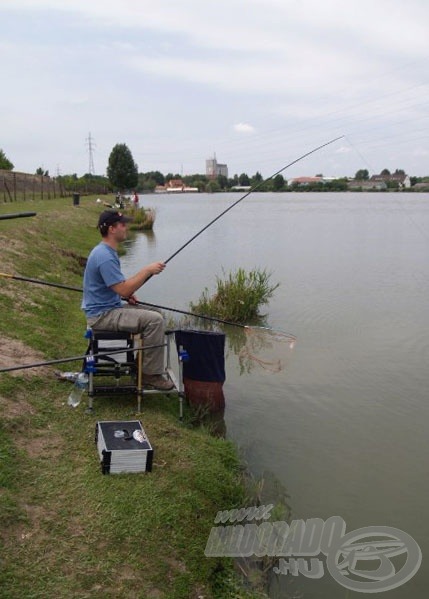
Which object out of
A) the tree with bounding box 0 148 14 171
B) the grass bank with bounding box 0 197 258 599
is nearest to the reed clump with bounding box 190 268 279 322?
the grass bank with bounding box 0 197 258 599

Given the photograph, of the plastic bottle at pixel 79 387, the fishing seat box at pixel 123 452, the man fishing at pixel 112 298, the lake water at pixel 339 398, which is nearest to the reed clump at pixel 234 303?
the lake water at pixel 339 398

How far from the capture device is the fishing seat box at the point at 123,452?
408cm

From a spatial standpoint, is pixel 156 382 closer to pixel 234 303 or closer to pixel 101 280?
pixel 101 280

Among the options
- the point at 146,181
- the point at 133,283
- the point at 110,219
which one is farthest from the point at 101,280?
the point at 146,181

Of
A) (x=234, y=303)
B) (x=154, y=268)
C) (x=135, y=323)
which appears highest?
(x=154, y=268)

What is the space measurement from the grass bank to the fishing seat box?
57 mm

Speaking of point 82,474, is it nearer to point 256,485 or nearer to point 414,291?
point 256,485

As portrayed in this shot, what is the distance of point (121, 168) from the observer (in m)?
87.2

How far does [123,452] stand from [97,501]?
37 centimetres

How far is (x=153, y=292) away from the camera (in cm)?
1362

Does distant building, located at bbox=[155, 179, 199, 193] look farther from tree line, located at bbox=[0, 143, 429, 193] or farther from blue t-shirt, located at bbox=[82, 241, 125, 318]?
blue t-shirt, located at bbox=[82, 241, 125, 318]

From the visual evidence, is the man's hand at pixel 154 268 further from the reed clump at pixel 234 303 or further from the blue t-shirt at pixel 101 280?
the reed clump at pixel 234 303

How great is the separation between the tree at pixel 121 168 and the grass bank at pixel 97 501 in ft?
→ 274

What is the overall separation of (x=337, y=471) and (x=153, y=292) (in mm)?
8692
